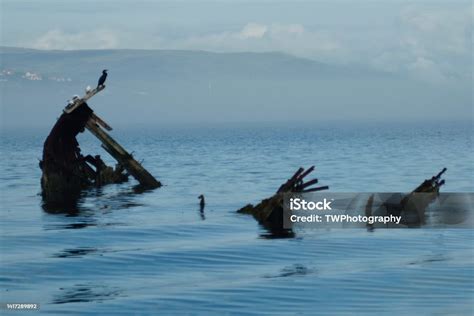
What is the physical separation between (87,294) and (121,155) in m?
25.1

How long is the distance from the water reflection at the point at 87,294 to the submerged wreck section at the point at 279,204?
1074 centimetres

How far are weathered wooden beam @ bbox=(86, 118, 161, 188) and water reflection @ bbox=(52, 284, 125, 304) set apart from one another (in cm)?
2204

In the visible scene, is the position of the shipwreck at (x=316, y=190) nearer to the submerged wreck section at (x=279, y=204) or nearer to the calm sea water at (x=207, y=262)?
the submerged wreck section at (x=279, y=204)

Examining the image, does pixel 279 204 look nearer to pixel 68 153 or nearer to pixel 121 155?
pixel 68 153

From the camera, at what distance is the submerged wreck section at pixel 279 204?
3609 cm

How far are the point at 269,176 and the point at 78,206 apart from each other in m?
25.1

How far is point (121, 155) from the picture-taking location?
50531mm

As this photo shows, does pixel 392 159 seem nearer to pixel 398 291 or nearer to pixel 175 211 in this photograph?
pixel 175 211

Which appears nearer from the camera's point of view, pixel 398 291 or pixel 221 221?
pixel 398 291

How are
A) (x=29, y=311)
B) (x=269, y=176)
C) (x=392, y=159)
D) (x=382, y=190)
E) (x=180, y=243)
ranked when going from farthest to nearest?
(x=392, y=159), (x=269, y=176), (x=382, y=190), (x=180, y=243), (x=29, y=311)

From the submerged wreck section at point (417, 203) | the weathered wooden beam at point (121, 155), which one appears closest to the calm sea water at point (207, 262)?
the weathered wooden beam at point (121, 155)

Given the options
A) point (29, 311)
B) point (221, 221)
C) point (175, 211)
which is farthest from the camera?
point (175, 211)

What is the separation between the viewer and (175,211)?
4528 centimetres

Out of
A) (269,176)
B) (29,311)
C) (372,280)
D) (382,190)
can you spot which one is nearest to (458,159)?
(269,176)
